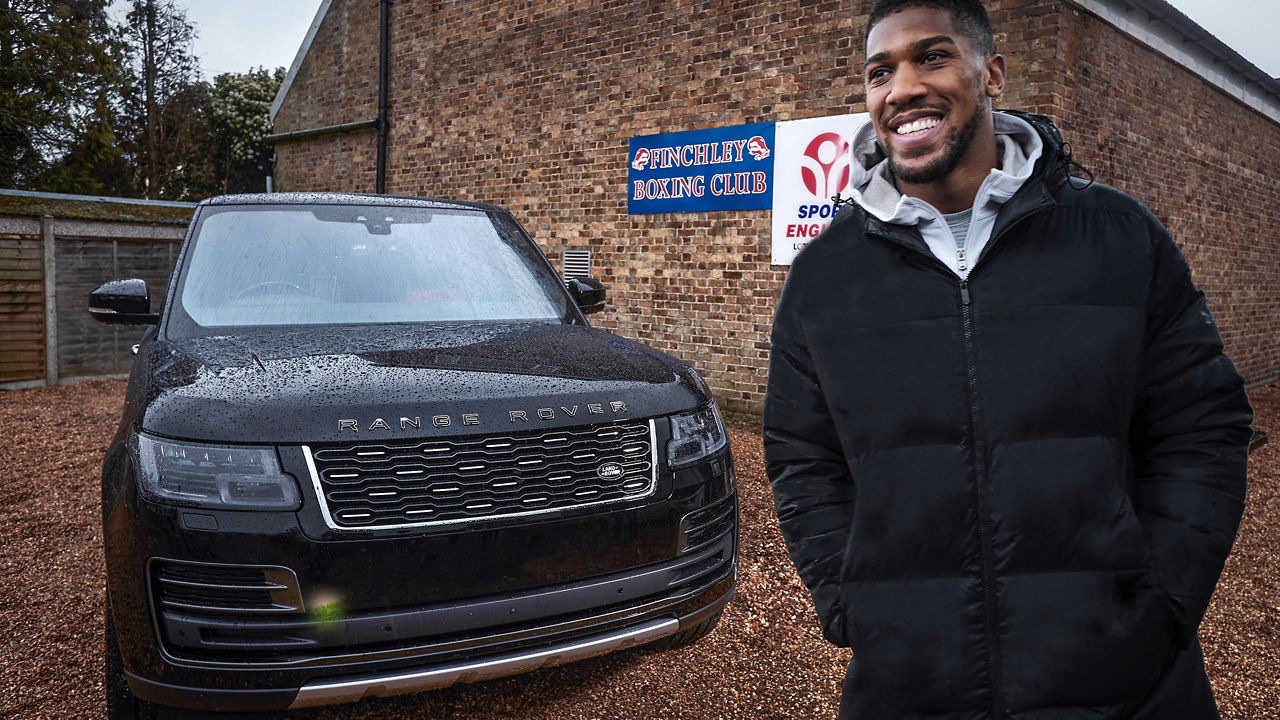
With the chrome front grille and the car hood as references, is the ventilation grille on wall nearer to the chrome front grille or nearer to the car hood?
the car hood

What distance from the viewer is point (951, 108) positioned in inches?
61.2

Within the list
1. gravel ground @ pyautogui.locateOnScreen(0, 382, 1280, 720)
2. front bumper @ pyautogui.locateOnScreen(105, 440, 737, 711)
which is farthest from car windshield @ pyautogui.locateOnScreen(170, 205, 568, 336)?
gravel ground @ pyautogui.locateOnScreen(0, 382, 1280, 720)

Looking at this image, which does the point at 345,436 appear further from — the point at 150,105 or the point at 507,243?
the point at 150,105

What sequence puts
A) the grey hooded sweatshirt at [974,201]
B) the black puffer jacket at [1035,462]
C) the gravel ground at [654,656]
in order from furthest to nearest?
the gravel ground at [654,656], the grey hooded sweatshirt at [974,201], the black puffer jacket at [1035,462]

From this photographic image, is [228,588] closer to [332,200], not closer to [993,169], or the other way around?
[993,169]

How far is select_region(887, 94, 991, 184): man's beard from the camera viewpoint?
1545mm

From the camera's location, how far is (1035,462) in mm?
1367

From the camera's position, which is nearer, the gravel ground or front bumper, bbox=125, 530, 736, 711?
front bumper, bbox=125, 530, 736, 711

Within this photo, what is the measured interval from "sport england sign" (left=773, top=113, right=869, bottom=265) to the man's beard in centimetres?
608

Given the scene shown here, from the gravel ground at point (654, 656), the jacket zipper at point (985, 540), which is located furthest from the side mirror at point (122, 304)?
the jacket zipper at point (985, 540)

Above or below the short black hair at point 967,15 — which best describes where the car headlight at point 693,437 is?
below

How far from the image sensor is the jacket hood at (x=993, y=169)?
4.89 ft

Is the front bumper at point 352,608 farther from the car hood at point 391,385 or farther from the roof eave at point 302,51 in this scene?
the roof eave at point 302,51

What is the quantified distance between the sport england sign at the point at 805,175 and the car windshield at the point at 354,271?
428cm
